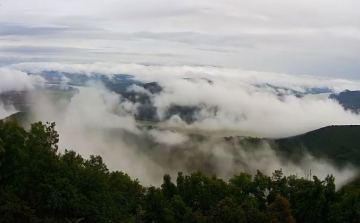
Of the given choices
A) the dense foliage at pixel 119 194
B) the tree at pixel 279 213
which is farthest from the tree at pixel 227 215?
the tree at pixel 279 213

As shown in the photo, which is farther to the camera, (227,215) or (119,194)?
(119,194)

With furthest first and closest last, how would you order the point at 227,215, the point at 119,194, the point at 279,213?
1. the point at 119,194
2. the point at 279,213
3. the point at 227,215

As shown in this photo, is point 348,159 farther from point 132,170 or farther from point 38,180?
point 38,180

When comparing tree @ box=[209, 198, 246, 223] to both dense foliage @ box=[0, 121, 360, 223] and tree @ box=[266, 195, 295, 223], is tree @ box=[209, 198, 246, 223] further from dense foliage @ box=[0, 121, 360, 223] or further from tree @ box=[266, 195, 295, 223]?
tree @ box=[266, 195, 295, 223]

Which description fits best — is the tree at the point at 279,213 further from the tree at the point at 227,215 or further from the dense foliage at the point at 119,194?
the tree at the point at 227,215

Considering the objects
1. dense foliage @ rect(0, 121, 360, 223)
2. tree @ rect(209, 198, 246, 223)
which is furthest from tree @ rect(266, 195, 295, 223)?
tree @ rect(209, 198, 246, 223)

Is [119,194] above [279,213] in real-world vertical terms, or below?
below

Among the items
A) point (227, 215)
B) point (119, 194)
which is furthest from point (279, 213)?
point (119, 194)

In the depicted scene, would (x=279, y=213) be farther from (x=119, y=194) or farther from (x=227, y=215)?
(x=119, y=194)

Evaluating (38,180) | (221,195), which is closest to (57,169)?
(38,180)

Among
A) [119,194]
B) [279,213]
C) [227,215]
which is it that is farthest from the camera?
[119,194]
